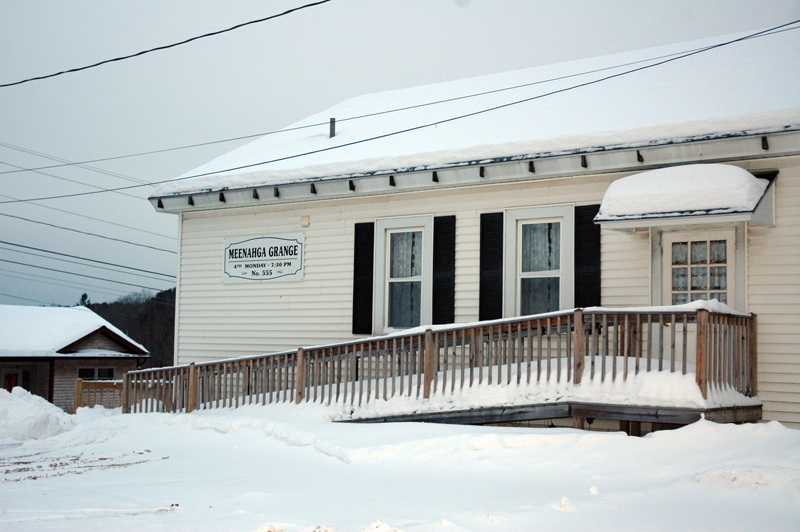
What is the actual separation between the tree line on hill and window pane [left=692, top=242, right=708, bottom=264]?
68283 mm

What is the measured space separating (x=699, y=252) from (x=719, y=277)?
16.9 inches

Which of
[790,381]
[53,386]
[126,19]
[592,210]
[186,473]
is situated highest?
[126,19]

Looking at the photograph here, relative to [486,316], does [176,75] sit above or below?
above

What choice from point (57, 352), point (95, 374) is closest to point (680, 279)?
point (57, 352)

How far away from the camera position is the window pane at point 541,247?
10953 mm

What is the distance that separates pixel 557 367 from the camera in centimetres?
859

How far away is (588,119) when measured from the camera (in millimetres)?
11367

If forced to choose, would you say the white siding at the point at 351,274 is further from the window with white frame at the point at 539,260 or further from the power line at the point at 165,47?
the power line at the point at 165,47

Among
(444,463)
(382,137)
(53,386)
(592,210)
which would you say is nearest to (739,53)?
(592,210)

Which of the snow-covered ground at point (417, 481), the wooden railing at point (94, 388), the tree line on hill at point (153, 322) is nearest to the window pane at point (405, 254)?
the snow-covered ground at point (417, 481)

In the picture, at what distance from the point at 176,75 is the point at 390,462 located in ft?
76.5

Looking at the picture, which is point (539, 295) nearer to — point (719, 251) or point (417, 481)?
point (719, 251)

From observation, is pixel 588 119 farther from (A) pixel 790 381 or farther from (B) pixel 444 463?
(B) pixel 444 463

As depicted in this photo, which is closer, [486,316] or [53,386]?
[486,316]
